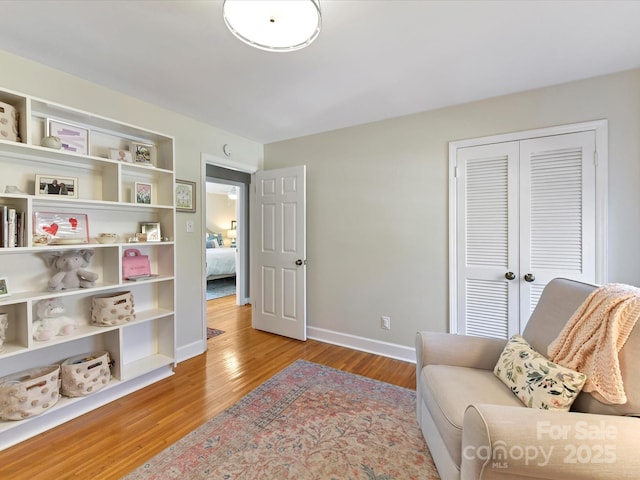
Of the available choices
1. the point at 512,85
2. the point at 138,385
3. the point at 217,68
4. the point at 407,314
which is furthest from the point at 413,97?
the point at 138,385

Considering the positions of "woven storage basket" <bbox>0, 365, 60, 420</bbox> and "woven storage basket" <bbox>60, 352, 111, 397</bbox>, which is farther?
"woven storage basket" <bbox>60, 352, 111, 397</bbox>

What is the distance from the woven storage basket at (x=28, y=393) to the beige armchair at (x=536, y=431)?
2258 millimetres

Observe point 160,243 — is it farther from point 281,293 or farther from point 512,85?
point 512,85

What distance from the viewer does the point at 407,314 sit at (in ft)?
8.99

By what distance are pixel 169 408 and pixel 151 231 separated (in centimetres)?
138

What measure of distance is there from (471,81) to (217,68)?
185 centimetres

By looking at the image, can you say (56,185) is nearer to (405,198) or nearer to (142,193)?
(142,193)

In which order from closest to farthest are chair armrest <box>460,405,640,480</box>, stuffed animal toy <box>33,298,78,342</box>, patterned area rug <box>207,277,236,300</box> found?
chair armrest <box>460,405,640,480</box>
stuffed animal toy <box>33,298,78,342</box>
patterned area rug <box>207,277,236,300</box>

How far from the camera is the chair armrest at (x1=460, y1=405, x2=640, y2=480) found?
859mm

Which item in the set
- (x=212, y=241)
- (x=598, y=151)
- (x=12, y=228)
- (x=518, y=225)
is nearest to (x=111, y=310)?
(x=12, y=228)

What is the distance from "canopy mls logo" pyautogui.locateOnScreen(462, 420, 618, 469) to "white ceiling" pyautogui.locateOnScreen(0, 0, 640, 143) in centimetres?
184

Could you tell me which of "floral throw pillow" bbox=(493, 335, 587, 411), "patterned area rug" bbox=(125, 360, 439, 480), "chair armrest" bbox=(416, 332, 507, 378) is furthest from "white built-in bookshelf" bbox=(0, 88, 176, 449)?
"floral throw pillow" bbox=(493, 335, 587, 411)

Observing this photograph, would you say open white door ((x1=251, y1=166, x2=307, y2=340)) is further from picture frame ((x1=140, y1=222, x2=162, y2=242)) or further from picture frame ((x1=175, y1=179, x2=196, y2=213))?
picture frame ((x1=140, y1=222, x2=162, y2=242))

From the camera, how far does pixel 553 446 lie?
0.88m
